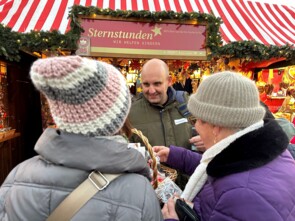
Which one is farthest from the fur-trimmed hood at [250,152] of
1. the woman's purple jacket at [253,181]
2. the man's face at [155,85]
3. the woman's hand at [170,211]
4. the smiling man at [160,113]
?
the man's face at [155,85]

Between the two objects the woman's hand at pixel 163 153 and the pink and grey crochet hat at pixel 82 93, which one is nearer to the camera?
the pink and grey crochet hat at pixel 82 93

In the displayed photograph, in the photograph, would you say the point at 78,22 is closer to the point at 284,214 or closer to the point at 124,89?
the point at 124,89

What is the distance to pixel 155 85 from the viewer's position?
7.51ft

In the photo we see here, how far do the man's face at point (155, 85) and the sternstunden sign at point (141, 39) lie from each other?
1268mm

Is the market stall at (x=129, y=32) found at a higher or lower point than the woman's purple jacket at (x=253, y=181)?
higher

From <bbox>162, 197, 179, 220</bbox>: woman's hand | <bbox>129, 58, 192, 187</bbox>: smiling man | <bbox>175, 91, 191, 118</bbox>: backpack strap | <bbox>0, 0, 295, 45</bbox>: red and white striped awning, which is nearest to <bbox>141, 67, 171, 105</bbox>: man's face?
<bbox>129, 58, 192, 187</bbox>: smiling man

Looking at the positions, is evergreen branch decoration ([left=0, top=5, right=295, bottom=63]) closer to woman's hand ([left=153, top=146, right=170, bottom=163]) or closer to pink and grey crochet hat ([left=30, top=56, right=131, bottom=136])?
woman's hand ([left=153, top=146, right=170, bottom=163])

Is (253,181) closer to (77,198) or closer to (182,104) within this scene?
(77,198)

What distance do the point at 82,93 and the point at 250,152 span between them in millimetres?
677

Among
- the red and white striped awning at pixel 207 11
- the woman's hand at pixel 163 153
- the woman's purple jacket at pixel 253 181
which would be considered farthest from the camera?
the red and white striped awning at pixel 207 11

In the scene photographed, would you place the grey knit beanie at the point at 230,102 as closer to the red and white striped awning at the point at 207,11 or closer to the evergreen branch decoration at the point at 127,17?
the evergreen branch decoration at the point at 127,17

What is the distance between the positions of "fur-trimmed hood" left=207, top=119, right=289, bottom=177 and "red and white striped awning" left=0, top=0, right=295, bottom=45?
2.87 meters

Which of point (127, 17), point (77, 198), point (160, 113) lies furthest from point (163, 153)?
point (127, 17)

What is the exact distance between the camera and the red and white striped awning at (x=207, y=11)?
134 inches
